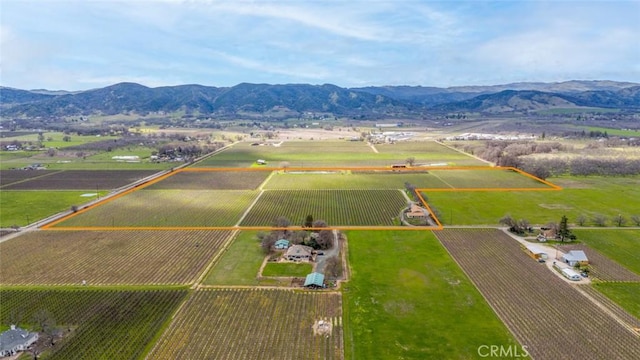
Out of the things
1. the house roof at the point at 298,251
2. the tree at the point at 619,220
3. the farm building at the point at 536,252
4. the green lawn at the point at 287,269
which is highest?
the house roof at the point at 298,251

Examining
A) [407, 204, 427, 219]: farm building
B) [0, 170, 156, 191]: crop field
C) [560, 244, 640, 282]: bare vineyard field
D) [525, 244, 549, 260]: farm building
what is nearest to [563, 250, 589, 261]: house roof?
[560, 244, 640, 282]: bare vineyard field

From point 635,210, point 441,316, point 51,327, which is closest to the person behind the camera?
point 51,327

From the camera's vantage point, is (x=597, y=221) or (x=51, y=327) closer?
(x=51, y=327)

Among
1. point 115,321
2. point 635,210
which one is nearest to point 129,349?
point 115,321

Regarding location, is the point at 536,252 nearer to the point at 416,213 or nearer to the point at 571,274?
the point at 571,274

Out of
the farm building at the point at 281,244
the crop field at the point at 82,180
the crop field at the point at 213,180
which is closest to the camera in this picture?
the farm building at the point at 281,244

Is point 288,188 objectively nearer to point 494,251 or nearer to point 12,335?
point 494,251

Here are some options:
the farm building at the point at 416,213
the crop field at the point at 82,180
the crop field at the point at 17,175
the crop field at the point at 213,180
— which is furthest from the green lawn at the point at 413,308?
the crop field at the point at 17,175

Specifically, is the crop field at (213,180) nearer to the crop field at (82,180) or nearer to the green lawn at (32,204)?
the crop field at (82,180)
